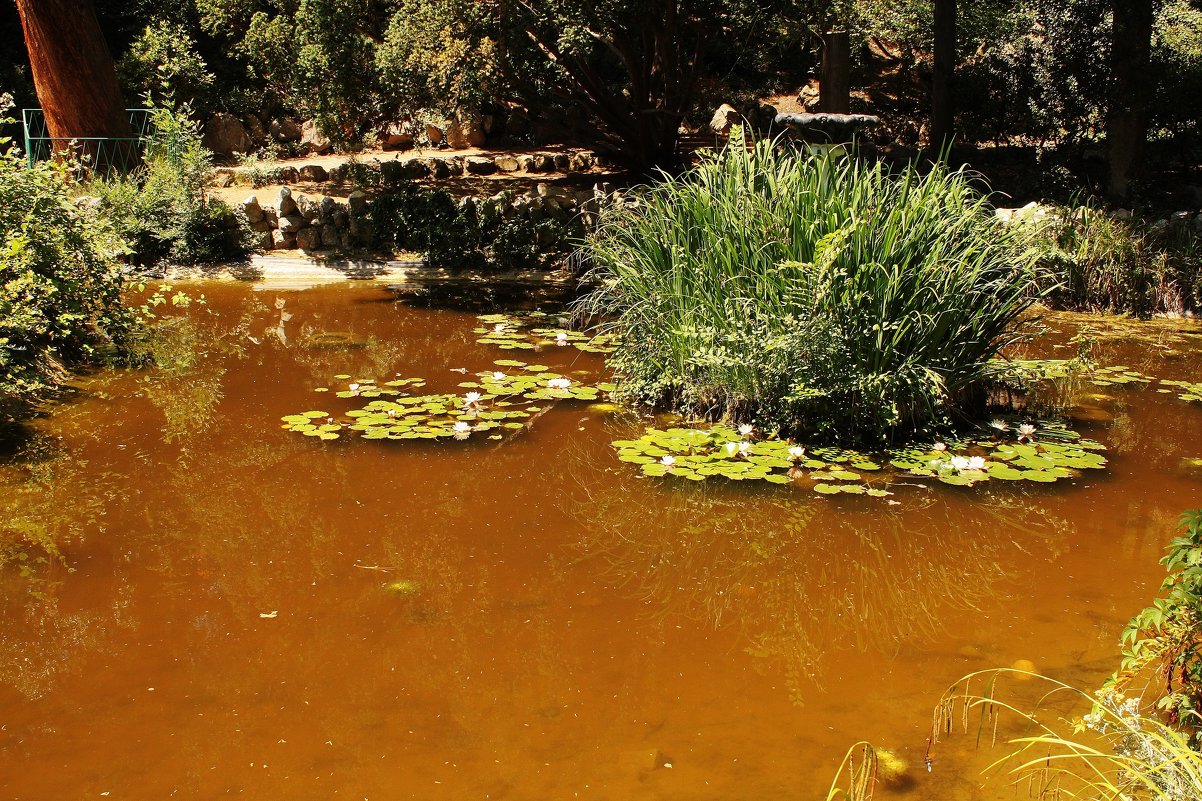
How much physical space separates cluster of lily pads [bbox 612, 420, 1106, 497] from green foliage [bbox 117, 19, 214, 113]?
12362 mm

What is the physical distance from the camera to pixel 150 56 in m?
15.2

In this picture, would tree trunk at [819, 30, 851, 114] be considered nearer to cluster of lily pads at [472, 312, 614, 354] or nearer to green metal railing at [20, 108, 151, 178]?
cluster of lily pads at [472, 312, 614, 354]

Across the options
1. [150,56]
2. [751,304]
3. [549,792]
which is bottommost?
[549,792]

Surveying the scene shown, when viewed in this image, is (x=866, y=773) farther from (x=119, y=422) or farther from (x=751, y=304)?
(x=119, y=422)

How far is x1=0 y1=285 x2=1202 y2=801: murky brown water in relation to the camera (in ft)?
10.2

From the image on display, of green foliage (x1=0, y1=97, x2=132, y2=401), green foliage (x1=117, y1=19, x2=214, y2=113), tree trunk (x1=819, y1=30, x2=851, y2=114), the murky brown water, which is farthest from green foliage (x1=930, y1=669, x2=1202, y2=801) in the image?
A: green foliage (x1=117, y1=19, x2=214, y2=113)

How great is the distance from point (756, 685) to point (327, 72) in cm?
981

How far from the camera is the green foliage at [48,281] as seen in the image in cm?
614

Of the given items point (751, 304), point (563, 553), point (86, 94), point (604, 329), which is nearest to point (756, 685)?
point (563, 553)

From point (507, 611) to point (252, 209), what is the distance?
8.63 meters

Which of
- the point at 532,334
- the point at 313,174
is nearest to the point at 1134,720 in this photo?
the point at 532,334

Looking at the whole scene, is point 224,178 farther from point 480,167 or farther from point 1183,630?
point 1183,630

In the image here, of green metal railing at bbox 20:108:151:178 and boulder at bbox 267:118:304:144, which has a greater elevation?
boulder at bbox 267:118:304:144

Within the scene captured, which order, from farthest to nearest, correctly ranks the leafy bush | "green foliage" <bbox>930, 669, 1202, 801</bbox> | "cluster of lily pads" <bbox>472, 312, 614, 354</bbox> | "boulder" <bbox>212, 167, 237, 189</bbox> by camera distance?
"boulder" <bbox>212, 167, 237, 189</bbox> < the leafy bush < "cluster of lily pads" <bbox>472, 312, 614, 354</bbox> < "green foliage" <bbox>930, 669, 1202, 801</bbox>
